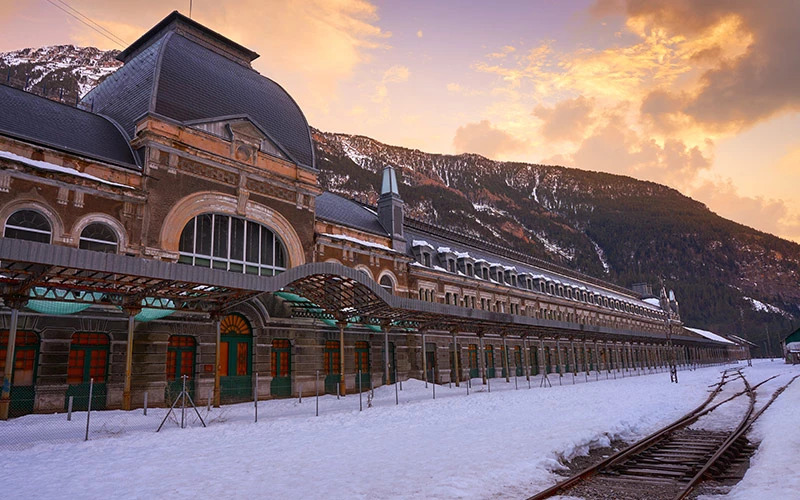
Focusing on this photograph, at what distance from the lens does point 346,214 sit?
1524 inches

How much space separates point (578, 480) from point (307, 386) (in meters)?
22.8

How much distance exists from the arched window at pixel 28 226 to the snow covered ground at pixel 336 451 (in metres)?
7.22

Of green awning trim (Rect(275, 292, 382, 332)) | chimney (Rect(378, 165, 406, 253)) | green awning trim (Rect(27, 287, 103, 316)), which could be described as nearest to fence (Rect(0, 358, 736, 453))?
green awning trim (Rect(27, 287, 103, 316))

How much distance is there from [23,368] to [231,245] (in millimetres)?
10667

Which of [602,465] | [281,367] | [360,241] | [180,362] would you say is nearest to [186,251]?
[180,362]

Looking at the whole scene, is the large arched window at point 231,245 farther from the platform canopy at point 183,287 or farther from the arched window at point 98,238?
the arched window at point 98,238

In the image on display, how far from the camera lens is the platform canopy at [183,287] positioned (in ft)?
51.1

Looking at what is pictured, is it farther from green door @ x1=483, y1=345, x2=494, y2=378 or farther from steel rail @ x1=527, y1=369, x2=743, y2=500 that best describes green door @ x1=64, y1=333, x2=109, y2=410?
green door @ x1=483, y1=345, x2=494, y2=378

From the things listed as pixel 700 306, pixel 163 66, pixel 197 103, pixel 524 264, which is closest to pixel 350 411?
pixel 197 103

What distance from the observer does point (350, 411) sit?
73.0 ft

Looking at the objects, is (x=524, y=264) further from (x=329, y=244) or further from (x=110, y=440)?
(x=110, y=440)

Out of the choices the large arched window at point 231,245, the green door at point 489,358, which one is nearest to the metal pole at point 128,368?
the large arched window at point 231,245

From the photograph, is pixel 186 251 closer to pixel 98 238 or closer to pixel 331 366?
pixel 98 238

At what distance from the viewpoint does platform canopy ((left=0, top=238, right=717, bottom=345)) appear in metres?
15.6
